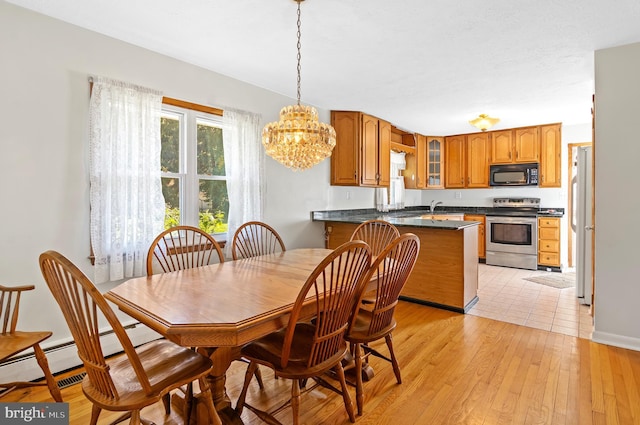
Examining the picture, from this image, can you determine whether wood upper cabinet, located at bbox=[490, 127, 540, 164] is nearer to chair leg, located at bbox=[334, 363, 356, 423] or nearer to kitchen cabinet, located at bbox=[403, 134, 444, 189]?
kitchen cabinet, located at bbox=[403, 134, 444, 189]

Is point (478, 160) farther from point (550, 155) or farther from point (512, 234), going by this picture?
point (512, 234)

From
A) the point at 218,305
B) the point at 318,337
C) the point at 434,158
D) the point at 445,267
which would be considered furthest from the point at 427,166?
the point at 218,305

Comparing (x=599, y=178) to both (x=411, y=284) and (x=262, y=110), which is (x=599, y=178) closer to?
(x=411, y=284)

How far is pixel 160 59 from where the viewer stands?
2725 millimetres

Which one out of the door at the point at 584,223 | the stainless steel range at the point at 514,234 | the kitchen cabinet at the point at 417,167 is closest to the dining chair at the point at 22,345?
the door at the point at 584,223

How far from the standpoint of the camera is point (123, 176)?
2.44 metres

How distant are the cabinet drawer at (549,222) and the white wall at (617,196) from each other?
2734 millimetres

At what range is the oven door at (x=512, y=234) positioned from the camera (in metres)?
5.21

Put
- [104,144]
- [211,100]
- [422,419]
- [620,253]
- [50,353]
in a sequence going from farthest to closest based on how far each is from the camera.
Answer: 1. [211,100]
2. [620,253]
3. [104,144]
4. [50,353]
5. [422,419]

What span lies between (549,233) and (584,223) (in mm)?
1733

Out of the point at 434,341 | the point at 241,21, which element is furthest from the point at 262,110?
the point at 434,341

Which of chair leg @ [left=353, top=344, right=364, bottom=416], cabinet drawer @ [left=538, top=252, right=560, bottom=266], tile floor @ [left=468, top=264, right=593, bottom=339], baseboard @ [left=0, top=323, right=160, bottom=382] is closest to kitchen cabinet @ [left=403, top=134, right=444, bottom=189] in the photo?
cabinet drawer @ [left=538, top=252, right=560, bottom=266]

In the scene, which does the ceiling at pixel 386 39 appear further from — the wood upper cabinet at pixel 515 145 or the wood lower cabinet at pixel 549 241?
the wood lower cabinet at pixel 549 241

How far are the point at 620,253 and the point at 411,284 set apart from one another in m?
1.78
